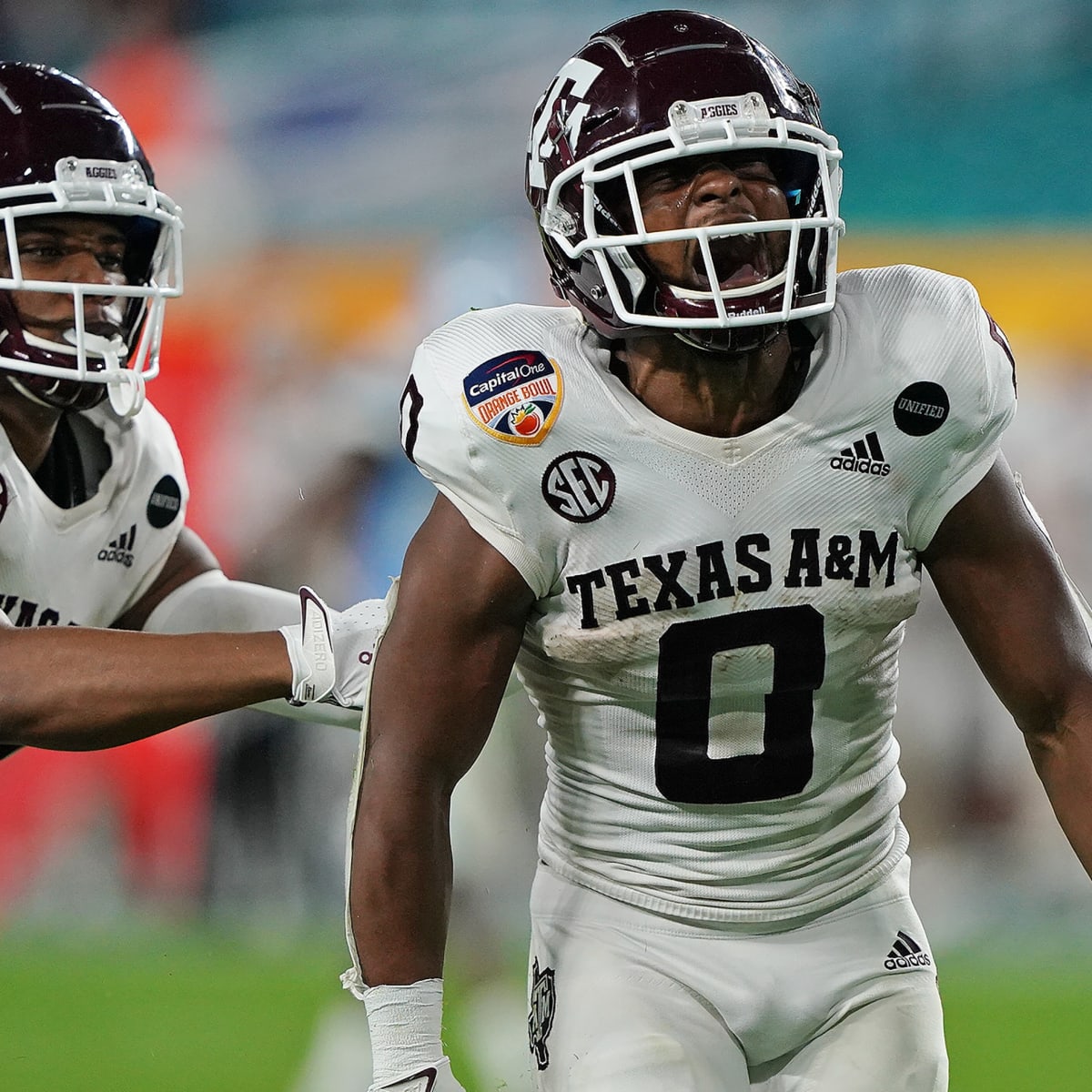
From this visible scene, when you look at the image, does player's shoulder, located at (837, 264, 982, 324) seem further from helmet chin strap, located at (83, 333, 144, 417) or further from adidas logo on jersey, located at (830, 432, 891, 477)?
helmet chin strap, located at (83, 333, 144, 417)

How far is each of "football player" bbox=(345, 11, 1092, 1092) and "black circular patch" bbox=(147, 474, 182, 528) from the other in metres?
0.93

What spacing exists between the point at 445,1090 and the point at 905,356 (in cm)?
87

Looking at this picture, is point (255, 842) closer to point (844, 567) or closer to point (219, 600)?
point (219, 600)

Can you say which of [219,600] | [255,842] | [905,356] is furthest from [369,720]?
[255,842]

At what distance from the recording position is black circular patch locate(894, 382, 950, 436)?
62.5 inches

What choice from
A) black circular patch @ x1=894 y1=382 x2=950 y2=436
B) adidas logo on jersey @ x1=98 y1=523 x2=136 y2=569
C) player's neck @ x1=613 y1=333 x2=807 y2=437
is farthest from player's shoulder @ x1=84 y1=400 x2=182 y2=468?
black circular patch @ x1=894 y1=382 x2=950 y2=436

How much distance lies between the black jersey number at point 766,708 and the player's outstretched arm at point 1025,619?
166 millimetres

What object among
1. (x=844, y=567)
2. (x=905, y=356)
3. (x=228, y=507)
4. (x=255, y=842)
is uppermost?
(x=905, y=356)

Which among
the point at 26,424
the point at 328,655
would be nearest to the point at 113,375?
the point at 26,424

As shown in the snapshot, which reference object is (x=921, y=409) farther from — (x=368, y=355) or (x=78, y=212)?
(x=368, y=355)

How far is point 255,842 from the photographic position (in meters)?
3.42

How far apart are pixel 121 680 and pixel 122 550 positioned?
18.2 inches

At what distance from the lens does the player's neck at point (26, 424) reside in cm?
226

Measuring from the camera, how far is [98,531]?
2.34m
